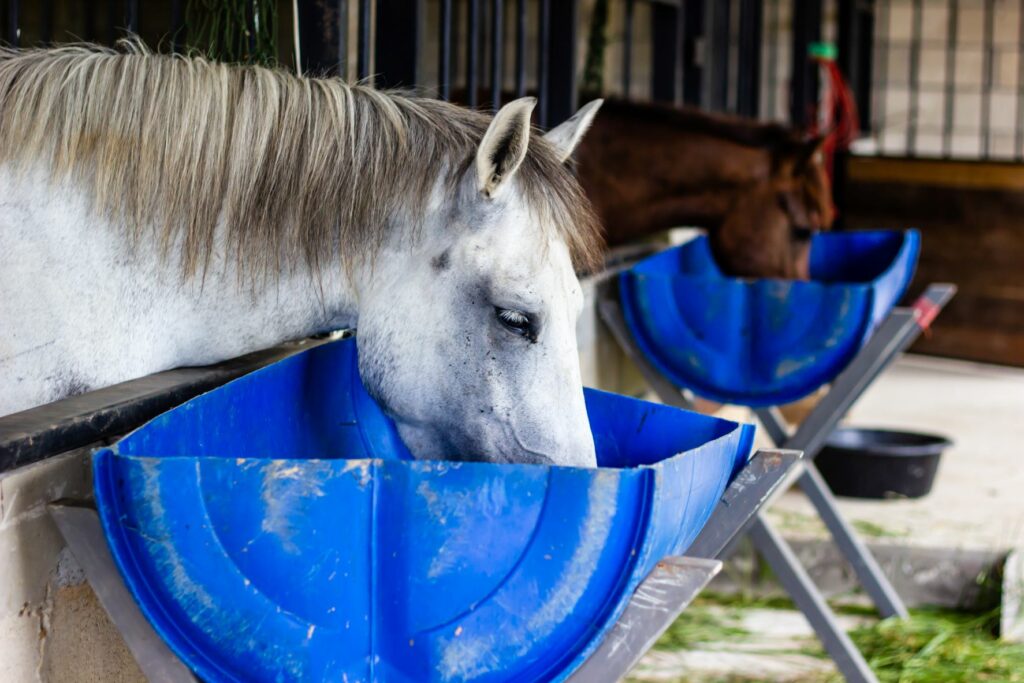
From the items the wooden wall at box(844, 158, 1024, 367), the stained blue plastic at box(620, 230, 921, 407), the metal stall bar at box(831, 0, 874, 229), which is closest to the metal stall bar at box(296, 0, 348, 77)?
the stained blue plastic at box(620, 230, 921, 407)

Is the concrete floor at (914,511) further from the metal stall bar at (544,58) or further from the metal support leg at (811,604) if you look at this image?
the metal stall bar at (544,58)

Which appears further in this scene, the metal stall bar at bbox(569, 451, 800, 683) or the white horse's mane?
the white horse's mane

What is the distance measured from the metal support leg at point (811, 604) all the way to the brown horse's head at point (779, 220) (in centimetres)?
130

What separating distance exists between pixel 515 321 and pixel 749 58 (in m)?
4.42

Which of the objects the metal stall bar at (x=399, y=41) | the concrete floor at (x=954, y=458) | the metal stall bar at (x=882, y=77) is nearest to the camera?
the metal stall bar at (x=399, y=41)

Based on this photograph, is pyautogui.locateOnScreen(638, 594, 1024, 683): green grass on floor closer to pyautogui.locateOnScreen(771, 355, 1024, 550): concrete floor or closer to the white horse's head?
pyautogui.locateOnScreen(771, 355, 1024, 550): concrete floor

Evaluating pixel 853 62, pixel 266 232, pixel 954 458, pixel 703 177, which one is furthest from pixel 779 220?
pixel 853 62

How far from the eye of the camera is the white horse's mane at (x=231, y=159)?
143 centimetres

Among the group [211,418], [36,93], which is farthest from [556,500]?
[36,93]

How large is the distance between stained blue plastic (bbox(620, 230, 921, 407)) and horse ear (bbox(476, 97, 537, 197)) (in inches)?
51.8

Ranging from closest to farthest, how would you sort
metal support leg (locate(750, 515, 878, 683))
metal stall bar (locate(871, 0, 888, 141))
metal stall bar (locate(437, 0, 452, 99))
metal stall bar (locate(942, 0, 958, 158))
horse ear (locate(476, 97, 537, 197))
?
1. horse ear (locate(476, 97, 537, 197))
2. metal stall bar (locate(437, 0, 452, 99))
3. metal support leg (locate(750, 515, 878, 683))
4. metal stall bar (locate(942, 0, 958, 158))
5. metal stall bar (locate(871, 0, 888, 141))

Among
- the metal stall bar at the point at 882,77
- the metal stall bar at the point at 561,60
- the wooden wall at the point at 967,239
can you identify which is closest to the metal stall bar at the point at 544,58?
the metal stall bar at the point at 561,60

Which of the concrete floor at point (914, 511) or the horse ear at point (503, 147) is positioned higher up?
the horse ear at point (503, 147)

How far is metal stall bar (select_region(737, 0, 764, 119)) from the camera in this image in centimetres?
516
